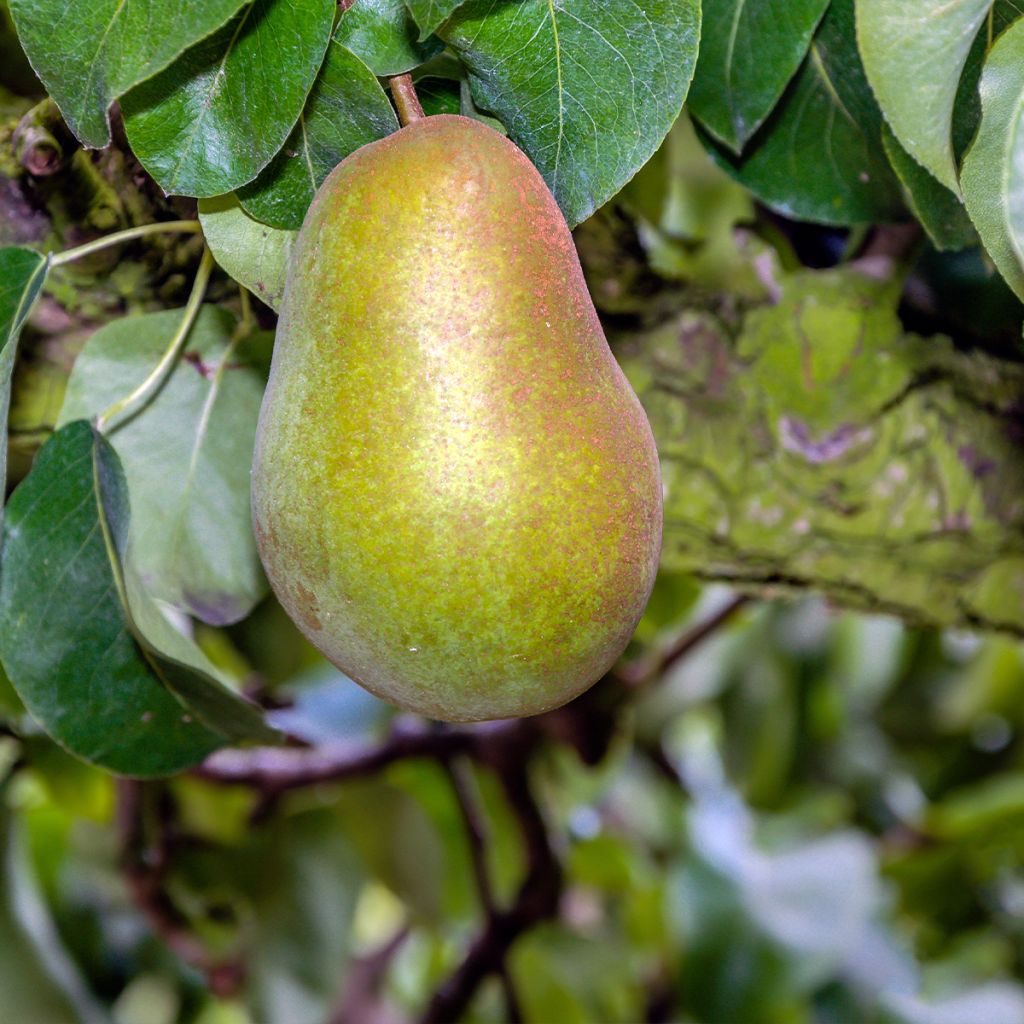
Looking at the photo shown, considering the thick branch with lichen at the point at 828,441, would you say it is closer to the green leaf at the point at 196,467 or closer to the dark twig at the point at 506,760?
the green leaf at the point at 196,467

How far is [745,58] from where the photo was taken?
58cm

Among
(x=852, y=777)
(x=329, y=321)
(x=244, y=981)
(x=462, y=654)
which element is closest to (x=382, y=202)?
(x=329, y=321)

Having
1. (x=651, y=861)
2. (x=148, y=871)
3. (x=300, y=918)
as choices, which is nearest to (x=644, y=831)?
(x=651, y=861)

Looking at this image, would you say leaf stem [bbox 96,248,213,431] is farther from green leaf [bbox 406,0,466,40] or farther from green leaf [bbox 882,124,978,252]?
green leaf [bbox 882,124,978,252]

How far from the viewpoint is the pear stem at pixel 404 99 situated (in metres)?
0.47

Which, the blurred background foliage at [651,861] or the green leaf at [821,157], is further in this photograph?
the blurred background foliage at [651,861]

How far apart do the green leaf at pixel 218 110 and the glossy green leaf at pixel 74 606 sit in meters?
0.16

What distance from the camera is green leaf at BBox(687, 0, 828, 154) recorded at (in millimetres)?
567

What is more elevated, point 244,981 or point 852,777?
point 244,981

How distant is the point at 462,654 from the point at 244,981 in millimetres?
1065

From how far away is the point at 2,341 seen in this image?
1.64ft

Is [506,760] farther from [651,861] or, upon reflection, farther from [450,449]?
[450,449]

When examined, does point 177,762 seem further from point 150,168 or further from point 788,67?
point 788,67

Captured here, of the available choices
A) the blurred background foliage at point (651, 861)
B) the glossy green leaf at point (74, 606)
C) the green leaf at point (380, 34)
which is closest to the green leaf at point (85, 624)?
the glossy green leaf at point (74, 606)
